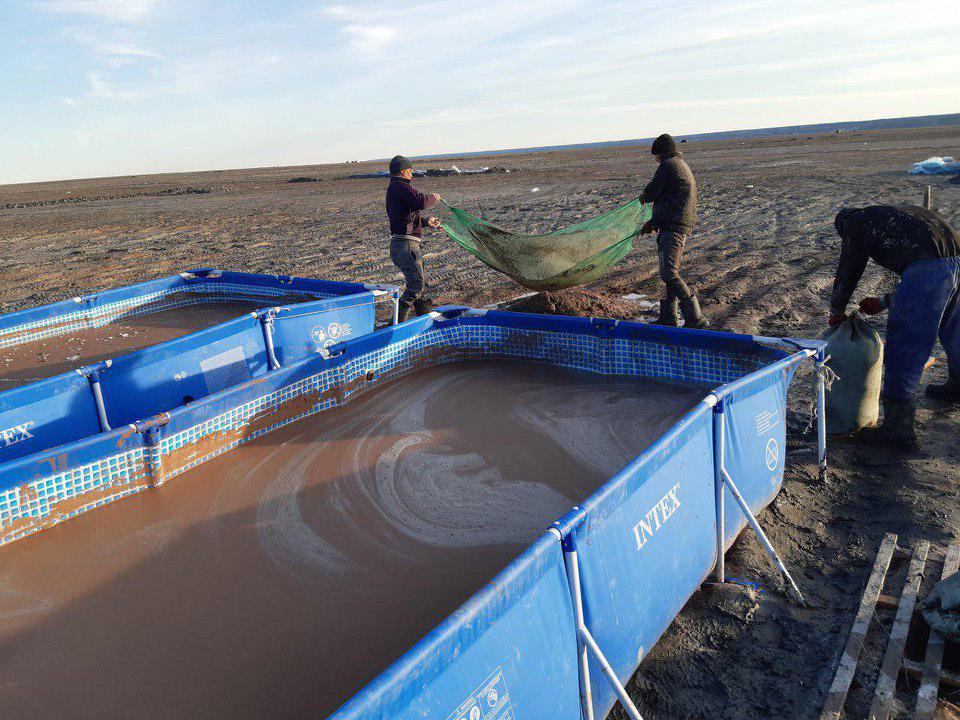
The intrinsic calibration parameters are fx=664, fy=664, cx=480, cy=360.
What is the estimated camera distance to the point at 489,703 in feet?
5.44

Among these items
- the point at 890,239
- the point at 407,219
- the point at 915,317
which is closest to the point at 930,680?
the point at 915,317

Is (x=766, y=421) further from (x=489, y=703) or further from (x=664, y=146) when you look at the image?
(x=664, y=146)

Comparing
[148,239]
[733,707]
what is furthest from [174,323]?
[148,239]

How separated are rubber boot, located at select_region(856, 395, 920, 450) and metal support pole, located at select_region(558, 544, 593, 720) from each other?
3.05 meters

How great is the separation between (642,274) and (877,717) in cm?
771

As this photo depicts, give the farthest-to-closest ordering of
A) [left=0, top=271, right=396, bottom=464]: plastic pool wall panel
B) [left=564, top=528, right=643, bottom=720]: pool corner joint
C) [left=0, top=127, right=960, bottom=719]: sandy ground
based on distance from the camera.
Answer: [left=0, top=271, right=396, bottom=464]: plastic pool wall panel → [left=0, top=127, right=960, bottom=719]: sandy ground → [left=564, top=528, right=643, bottom=720]: pool corner joint

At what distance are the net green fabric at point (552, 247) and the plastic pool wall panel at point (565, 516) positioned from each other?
1531mm

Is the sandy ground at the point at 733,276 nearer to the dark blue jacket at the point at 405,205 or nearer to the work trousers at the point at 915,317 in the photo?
the work trousers at the point at 915,317

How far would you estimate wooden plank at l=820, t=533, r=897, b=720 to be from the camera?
88.7 inches

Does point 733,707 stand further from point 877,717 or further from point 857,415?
point 857,415

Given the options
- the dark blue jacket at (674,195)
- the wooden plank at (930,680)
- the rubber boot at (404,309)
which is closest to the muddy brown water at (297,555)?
the wooden plank at (930,680)

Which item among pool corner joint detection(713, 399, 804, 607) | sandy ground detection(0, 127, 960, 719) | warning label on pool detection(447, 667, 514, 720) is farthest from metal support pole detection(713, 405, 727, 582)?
warning label on pool detection(447, 667, 514, 720)

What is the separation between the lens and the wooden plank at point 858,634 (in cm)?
225

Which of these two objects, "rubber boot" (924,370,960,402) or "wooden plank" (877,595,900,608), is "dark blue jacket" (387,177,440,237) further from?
"wooden plank" (877,595,900,608)
